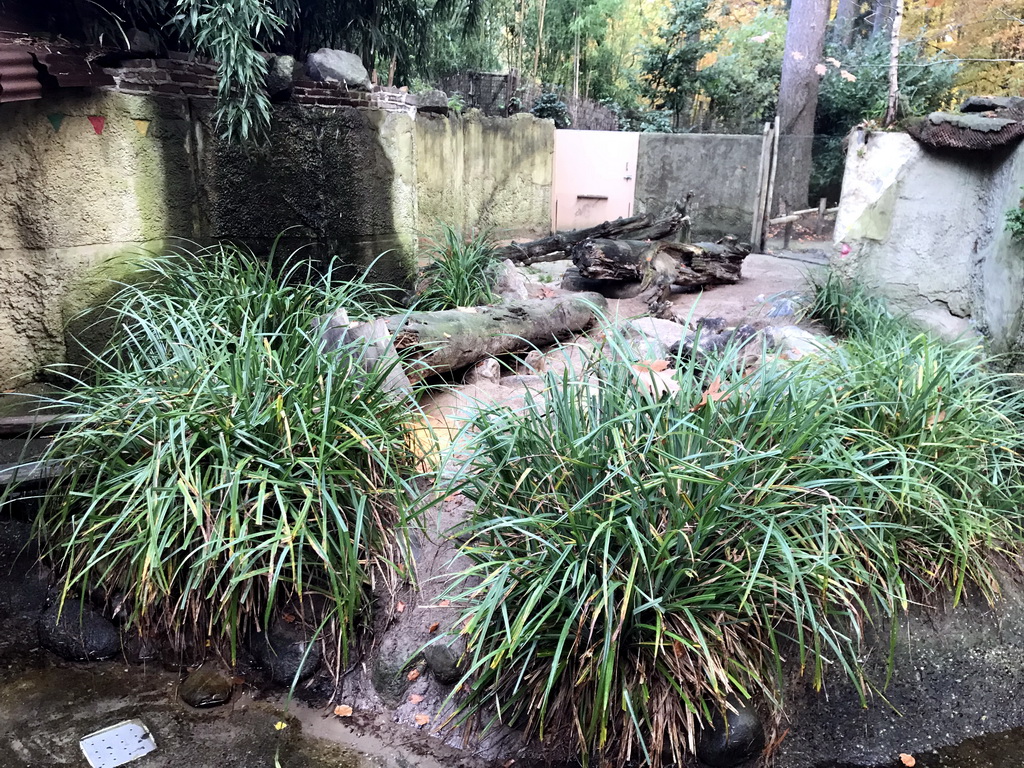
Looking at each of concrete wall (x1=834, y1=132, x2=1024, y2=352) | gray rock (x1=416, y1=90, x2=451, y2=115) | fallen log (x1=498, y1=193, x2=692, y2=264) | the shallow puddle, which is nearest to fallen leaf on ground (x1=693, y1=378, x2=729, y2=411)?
the shallow puddle

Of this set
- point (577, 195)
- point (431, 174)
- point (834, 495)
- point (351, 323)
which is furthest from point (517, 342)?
point (577, 195)

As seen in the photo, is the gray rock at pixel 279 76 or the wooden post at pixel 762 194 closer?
the gray rock at pixel 279 76

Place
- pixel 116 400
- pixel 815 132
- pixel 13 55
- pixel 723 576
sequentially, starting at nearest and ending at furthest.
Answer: pixel 723 576 < pixel 116 400 < pixel 13 55 < pixel 815 132

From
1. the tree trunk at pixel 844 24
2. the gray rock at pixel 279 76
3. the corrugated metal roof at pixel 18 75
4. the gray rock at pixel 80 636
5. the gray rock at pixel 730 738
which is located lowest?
the gray rock at pixel 80 636

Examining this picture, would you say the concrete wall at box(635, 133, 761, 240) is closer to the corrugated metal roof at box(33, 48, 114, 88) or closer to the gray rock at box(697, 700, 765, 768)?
the corrugated metal roof at box(33, 48, 114, 88)

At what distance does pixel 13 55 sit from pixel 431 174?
4692 mm

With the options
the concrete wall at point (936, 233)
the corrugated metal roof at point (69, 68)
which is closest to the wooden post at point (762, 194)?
the concrete wall at point (936, 233)

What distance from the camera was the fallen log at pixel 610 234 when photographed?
7117 millimetres

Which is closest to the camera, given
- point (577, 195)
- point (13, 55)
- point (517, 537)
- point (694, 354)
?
point (517, 537)

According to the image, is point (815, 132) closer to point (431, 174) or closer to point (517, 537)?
point (431, 174)

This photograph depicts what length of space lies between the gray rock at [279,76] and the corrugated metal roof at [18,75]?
1442 millimetres

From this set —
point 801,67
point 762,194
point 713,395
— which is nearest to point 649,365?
point 713,395

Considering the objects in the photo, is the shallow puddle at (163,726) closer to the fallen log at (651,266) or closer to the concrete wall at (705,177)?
the fallen log at (651,266)

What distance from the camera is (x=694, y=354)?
249 cm
